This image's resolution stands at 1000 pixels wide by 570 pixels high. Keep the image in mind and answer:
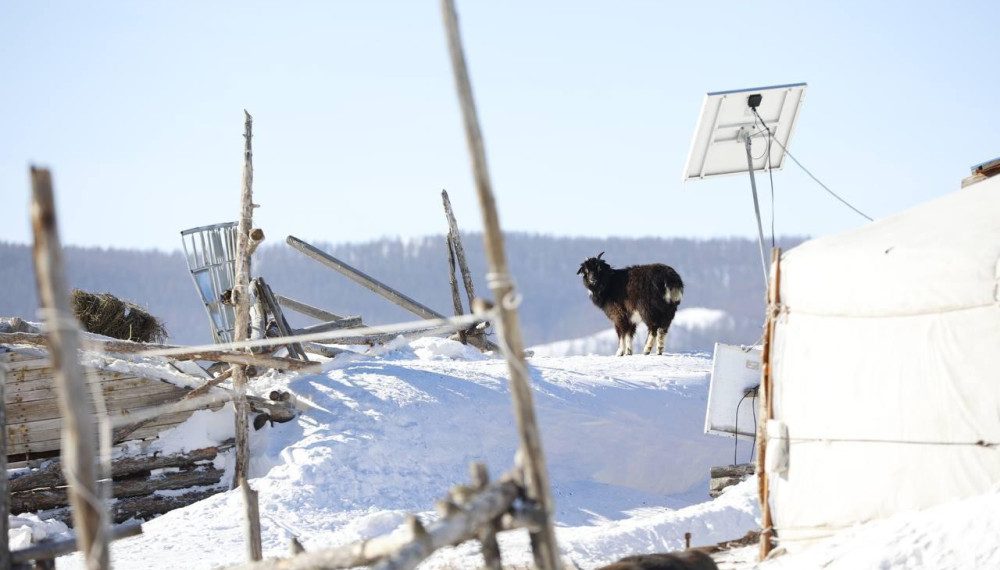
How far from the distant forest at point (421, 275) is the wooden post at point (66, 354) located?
82.8 ft

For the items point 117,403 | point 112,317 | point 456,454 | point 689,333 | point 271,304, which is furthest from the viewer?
point 689,333

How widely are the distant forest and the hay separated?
15.6 metres

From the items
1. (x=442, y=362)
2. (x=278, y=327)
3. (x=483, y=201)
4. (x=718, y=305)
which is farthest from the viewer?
(x=718, y=305)

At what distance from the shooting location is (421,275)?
33156 millimetres

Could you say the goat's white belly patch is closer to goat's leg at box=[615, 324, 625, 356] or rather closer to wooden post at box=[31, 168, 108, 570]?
goat's leg at box=[615, 324, 625, 356]

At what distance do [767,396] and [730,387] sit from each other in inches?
91.6

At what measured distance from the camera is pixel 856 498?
5.82 metres

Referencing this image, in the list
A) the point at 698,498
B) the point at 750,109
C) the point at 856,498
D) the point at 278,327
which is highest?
the point at 750,109

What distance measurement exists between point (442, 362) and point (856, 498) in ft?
22.6

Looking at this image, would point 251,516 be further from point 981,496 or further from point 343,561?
point 981,496

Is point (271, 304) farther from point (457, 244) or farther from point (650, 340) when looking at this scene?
point (650, 340)

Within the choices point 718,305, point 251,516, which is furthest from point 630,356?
point 718,305

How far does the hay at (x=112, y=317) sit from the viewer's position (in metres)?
12.2

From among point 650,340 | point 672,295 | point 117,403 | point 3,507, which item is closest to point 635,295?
point 672,295
